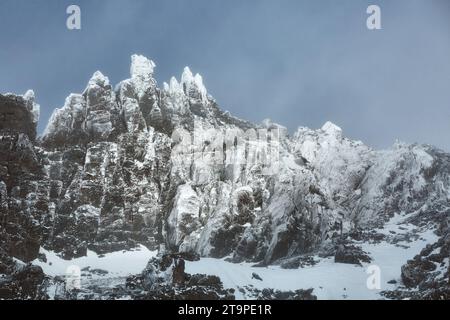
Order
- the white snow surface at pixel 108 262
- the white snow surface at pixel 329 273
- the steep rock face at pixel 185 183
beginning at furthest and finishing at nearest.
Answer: the steep rock face at pixel 185 183 → the white snow surface at pixel 108 262 → the white snow surface at pixel 329 273

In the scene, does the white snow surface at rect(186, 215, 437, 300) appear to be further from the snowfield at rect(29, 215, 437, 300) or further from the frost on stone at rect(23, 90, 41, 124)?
the frost on stone at rect(23, 90, 41, 124)

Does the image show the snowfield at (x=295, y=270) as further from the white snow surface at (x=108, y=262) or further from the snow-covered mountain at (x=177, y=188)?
the snow-covered mountain at (x=177, y=188)

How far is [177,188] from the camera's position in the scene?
118 m

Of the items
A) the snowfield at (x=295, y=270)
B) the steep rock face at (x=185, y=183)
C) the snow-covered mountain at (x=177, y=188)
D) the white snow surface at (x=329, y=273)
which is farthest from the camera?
the steep rock face at (x=185, y=183)

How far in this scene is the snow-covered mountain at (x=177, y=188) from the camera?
10425 cm

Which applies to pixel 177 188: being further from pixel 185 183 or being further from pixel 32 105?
pixel 32 105

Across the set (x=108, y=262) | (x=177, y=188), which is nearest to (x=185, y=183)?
(x=177, y=188)

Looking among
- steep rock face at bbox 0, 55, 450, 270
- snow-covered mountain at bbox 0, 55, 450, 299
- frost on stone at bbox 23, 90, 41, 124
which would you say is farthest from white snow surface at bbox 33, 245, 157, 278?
frost on stone at bbox 23, 90, 41, 124

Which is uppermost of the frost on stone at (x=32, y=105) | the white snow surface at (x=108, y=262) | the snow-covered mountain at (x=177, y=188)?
the frost on stone at (x=32, y=105)

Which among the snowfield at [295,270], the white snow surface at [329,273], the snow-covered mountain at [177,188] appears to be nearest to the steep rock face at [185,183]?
the snow-covered mountain at [177,188]

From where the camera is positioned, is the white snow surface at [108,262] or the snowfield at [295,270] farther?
the white snow surface at [108,262]

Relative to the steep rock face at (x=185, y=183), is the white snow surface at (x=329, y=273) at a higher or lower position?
lower
